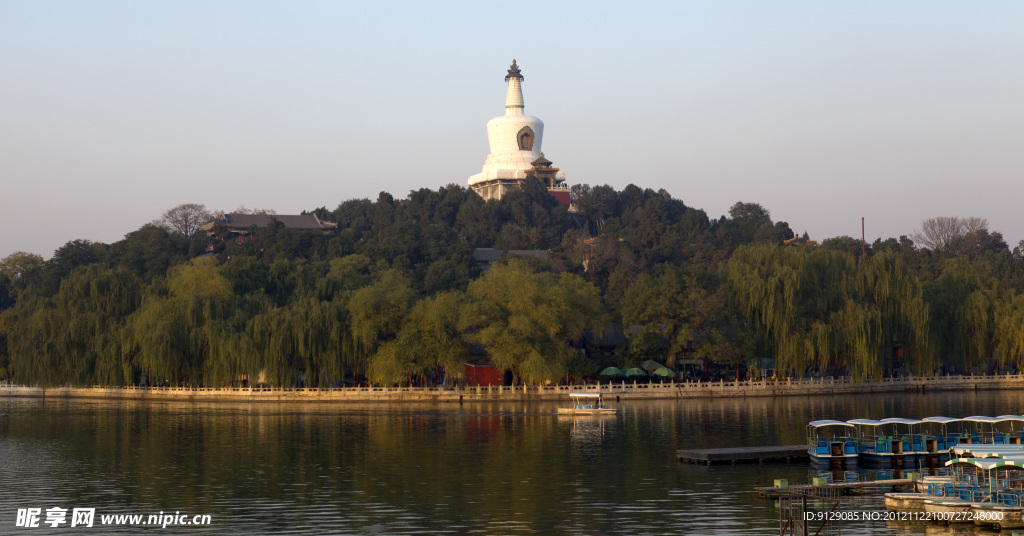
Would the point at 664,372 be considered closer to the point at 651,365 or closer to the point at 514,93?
the point at 651,365

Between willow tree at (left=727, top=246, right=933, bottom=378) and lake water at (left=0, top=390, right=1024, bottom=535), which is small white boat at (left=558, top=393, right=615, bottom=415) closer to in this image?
lake water at (left=0, top=390, right=1024, bottom=535)

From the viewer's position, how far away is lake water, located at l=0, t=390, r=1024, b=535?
24328 mm

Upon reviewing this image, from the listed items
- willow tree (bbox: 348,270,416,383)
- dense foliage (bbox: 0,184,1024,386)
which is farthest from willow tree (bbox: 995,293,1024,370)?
willow tree (bbox: 348,270,416,383)

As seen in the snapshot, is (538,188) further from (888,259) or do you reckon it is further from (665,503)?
(665,503)

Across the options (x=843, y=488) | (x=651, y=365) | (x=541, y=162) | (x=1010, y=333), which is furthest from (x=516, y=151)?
(x=843, y=488)

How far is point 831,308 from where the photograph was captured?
58781 mm

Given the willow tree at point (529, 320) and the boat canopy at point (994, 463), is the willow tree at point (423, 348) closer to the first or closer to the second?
the willow tree at point (529, 320)

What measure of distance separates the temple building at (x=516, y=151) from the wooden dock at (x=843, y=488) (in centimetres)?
9201

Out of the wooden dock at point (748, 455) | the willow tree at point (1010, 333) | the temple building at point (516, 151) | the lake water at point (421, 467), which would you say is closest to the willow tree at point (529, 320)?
the lake water at point (421, 467)

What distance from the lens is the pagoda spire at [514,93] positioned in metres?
122

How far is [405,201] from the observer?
11325cm

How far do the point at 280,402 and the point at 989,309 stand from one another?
3664cm

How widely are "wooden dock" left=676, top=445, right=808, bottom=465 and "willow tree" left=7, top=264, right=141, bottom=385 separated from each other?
36.0 meters

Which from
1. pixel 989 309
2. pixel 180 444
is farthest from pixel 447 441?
pixel 989 309
